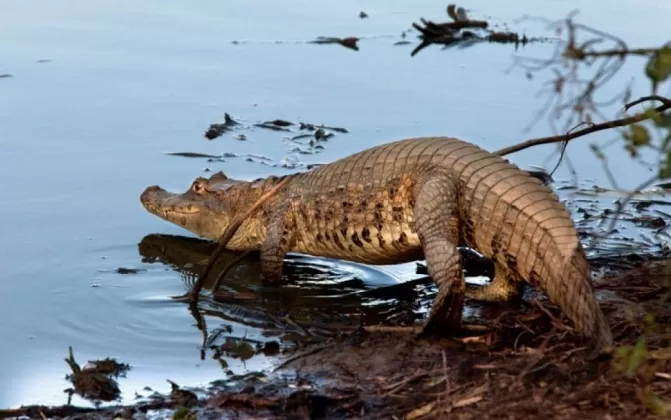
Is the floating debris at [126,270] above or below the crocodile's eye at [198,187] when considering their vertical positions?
below

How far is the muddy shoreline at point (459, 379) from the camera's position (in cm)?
426

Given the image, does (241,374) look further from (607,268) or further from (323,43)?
(323,43)

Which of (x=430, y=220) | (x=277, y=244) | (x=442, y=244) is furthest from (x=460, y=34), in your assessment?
(x=442, y=244)

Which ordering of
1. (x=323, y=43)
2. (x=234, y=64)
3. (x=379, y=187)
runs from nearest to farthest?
1. (x=379, y=187)
2. (x=234, y=64)
3. (x=323, y=43)

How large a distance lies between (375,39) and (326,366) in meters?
7.83

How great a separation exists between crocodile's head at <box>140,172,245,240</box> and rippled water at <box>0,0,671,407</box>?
20cm

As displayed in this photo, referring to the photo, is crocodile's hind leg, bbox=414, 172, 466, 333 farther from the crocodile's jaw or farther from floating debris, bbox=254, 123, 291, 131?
floating debris, bbox=254, 123, 291, 131

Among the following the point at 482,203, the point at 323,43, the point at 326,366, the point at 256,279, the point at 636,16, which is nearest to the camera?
the point at 326,366

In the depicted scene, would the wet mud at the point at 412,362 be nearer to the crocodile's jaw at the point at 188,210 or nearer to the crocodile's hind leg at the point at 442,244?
the crocodile's hind leg at the point at 442,244

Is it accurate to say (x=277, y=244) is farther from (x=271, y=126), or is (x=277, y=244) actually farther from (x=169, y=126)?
(x=169, y=126)

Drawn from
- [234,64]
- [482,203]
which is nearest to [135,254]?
[482,203]

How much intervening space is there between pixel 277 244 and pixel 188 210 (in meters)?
1.03

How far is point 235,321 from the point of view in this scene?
6.10 metres

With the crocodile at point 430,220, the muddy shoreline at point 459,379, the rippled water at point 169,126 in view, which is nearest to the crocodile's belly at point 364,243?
the crocodile at point 430,220
